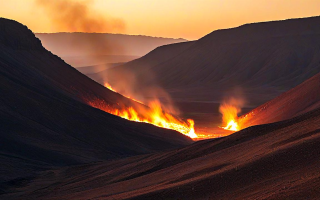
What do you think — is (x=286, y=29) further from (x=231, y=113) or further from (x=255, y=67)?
(x=231, y=113)

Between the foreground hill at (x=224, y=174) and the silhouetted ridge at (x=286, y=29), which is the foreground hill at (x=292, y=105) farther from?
the silhouetted ridge at (x=286, y=29)

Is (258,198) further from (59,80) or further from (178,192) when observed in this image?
(59,80)

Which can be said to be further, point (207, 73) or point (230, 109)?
point (207, 73)

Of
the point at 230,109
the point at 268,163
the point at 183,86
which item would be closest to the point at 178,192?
the point at 268,163

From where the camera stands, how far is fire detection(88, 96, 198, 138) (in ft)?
245

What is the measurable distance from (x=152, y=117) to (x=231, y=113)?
35150 millimetres

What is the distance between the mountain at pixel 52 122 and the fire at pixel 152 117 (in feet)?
3.63

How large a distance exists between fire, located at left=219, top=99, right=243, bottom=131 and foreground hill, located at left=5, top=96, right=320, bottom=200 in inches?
1908

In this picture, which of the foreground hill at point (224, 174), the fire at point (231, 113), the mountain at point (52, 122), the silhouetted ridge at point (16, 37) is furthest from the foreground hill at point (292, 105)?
the silhouetted ridge at point (16, 37)

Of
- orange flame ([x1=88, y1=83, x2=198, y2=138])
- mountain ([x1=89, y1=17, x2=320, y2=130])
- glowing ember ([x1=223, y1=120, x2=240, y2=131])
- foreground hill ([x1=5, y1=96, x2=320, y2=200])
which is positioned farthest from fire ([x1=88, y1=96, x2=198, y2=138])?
mountain ([x1=89, y1=17, x2=320, y2=130])

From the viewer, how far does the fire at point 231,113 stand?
3484 inches

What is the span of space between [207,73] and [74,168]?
139m

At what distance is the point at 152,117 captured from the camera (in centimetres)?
7906

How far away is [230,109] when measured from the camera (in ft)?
388
